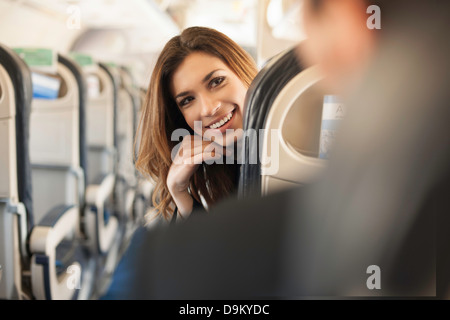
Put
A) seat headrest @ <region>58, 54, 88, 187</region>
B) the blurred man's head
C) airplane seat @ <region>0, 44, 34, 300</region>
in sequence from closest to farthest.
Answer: the blurred man's head < airplane seat @ <region>0, 44, 34, 300</region> < seat headrest @ <region>58, 54, 88, 187</region>

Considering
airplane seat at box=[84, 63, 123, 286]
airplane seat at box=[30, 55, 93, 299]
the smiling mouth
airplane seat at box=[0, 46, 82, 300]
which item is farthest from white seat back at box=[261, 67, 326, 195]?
airplane seat at box=[84, 63, 123, 286]

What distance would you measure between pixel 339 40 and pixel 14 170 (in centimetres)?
110

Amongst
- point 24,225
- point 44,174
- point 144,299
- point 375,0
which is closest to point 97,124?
point 44,174

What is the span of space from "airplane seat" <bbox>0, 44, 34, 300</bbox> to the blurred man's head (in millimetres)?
943

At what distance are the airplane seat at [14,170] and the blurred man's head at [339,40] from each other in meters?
0.94

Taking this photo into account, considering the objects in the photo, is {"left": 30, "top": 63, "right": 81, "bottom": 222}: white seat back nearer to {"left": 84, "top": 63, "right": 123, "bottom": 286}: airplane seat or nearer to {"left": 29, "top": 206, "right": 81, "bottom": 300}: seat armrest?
{"left": 84, "top": 63, "right": 123, "bottom": 286}: airplane seat

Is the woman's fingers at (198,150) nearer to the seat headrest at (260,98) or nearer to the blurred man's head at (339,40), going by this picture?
the seat headrest at (260,98)

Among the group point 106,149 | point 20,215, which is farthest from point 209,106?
point 106,149

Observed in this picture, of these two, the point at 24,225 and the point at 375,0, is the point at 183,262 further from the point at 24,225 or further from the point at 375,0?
the point at 24,225

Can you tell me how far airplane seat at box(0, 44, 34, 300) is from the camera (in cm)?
109

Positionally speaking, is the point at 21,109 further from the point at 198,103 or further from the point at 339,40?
the point at 339,40

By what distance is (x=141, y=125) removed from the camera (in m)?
0.81

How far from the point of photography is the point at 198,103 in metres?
0.79
